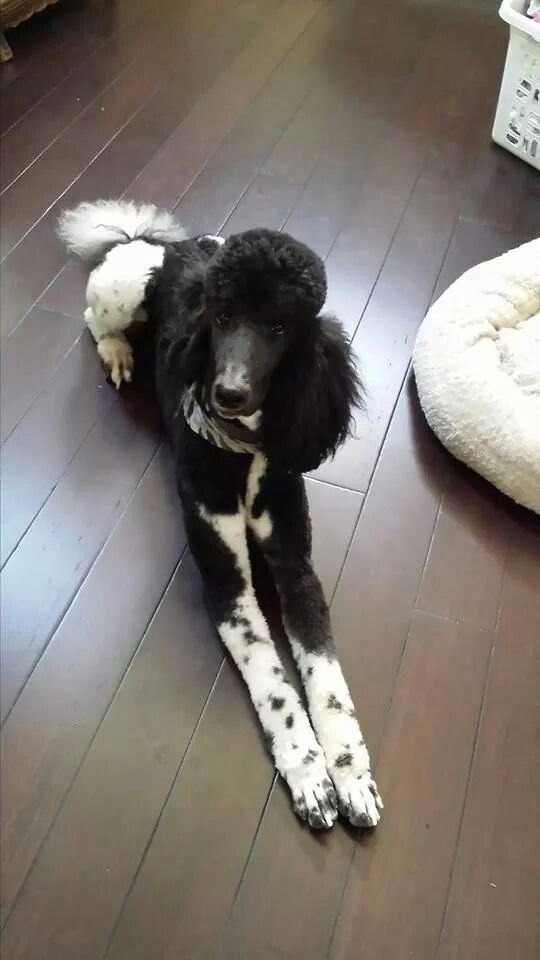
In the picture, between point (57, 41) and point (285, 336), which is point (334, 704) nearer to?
point (285, 336)

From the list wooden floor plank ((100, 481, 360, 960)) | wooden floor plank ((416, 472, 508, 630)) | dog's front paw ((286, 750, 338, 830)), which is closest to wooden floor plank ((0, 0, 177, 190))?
wooden floor plank ((416, 472, 508, 630))

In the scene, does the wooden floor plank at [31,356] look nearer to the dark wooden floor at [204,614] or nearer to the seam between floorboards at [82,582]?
the dark wooden floor at [204,614]

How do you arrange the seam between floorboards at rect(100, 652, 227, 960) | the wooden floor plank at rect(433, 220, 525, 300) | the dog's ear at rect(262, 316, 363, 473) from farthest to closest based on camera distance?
1. the wooden floor plank at rect(433, 220, 525, 300)
2. the dog's ear at rect(262, 316, 363, 473)
3. the seam between floorboards at rect(100, 652, 227, 960)

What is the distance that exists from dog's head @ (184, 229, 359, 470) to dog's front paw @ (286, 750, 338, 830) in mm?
467

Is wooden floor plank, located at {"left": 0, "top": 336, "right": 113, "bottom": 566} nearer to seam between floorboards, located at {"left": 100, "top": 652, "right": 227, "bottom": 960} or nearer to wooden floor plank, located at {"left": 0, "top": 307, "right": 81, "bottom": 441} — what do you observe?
wooden floor plank, located at {"left": 0, "top": 307, "right": 81, "bottom": 441}

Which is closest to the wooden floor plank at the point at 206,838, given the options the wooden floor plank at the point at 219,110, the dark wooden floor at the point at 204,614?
the dark wooden floor at the point at 204,614

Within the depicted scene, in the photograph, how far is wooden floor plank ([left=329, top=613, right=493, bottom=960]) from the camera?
1155 millimetres

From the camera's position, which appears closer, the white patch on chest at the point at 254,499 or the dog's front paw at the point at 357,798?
the dog's front paw at the point at 357,798

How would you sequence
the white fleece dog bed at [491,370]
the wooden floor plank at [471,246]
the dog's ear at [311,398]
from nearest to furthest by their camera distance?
the dog's ear at [311,398] < the white fleece dog bed at [491,370] < the wooden floor plank at [471,246]

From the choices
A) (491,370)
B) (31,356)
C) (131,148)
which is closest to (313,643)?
(491,370)

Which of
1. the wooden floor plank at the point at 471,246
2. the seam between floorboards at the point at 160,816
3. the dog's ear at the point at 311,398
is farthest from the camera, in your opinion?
the wooden floor plank at the point at 471,246

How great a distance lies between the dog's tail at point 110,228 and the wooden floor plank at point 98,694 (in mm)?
576

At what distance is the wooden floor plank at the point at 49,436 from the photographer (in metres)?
1.56

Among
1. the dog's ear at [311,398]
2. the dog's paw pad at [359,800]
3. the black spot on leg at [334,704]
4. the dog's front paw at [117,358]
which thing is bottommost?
the dog's paw pad at [359,800]
